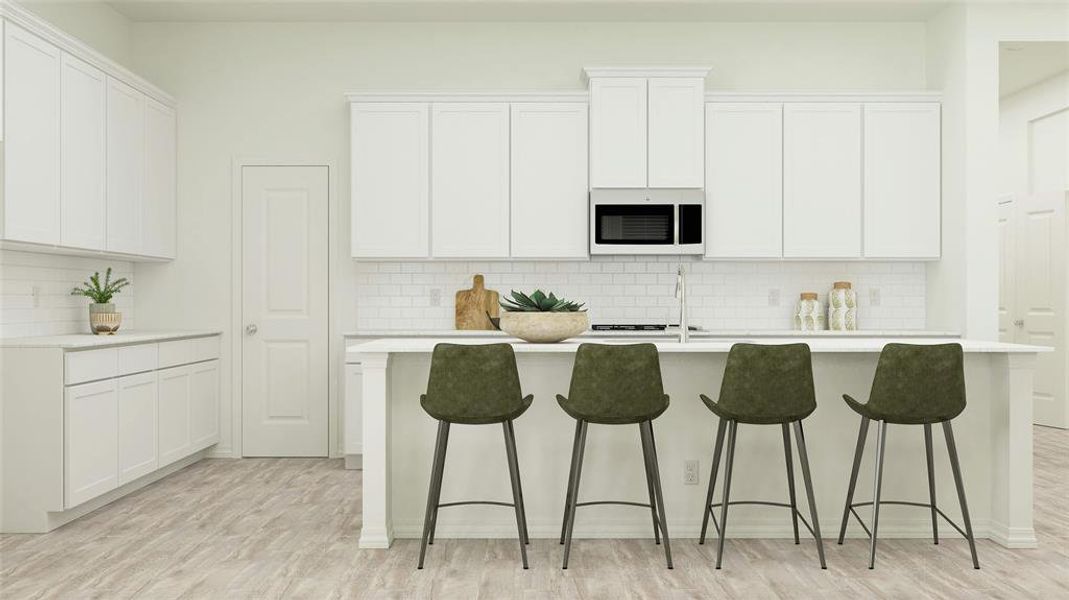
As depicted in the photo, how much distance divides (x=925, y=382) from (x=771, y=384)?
0.68m

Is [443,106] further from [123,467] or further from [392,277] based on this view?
[123,467]

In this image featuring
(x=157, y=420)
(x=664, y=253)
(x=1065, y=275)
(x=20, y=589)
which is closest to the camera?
(x=20, y=589)

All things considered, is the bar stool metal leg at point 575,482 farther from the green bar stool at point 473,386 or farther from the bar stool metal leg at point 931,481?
the bar stool metal leg at point 931,481

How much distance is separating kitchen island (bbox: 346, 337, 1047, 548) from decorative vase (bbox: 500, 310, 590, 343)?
13 cm

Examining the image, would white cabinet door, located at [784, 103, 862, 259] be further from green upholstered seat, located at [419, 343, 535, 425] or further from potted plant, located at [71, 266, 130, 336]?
potted plant, located at [71, 266, 130, 336]

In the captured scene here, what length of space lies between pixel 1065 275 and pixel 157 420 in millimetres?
7526

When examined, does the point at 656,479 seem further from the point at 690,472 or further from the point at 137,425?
the point at 137,425

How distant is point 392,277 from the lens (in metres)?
6.04

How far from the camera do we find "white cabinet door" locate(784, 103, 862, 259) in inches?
226

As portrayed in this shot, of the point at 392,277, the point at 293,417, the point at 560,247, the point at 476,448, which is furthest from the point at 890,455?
the point at 293,417

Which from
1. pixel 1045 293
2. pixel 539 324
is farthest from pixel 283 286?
pixel 1045 293

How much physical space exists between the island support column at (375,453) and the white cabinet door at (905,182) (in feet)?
13.1

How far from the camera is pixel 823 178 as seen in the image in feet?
18.9

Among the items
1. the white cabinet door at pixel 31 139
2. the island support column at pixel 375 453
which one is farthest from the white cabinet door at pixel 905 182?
the white cabinet door at pixel 31 139
